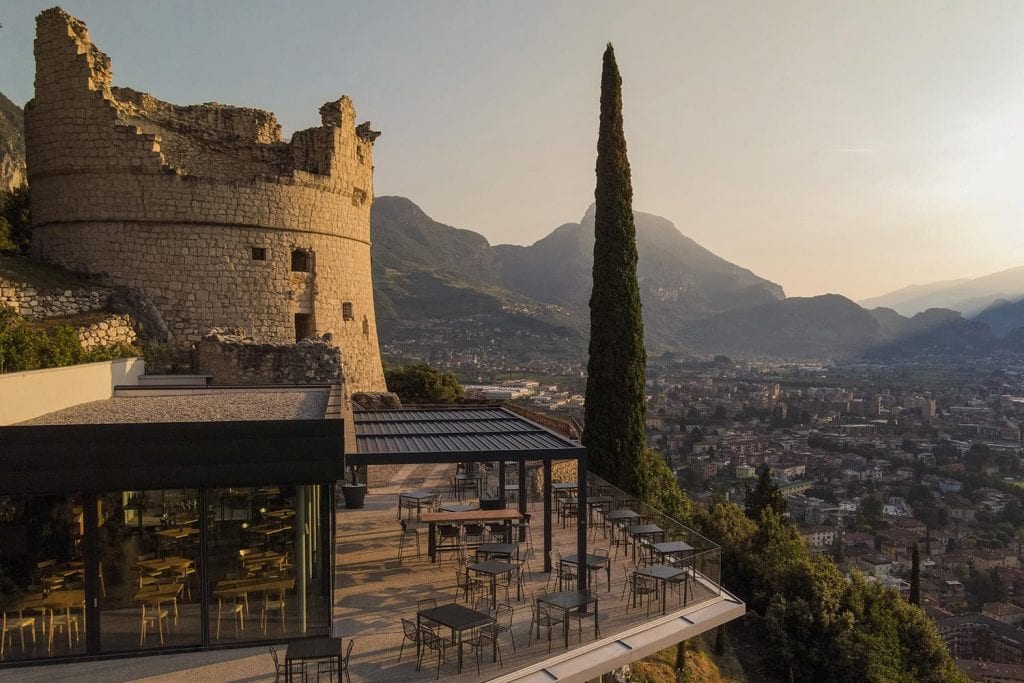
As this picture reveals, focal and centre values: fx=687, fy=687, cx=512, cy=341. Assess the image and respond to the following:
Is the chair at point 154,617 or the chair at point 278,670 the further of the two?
the chair at point 154,617

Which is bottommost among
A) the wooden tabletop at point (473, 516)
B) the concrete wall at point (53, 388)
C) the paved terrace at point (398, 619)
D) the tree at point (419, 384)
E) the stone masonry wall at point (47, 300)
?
the paved terrace at point (398, 619)

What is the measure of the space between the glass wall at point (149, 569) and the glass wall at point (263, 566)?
221 millimetres

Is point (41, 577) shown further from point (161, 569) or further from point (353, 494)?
point (353, 494)

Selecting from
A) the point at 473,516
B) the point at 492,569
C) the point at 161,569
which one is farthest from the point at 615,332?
the point at 161,569

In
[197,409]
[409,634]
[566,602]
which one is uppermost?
[197,409]

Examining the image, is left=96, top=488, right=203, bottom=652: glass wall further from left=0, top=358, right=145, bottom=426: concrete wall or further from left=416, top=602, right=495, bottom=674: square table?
left=416, top=602, right=495, bottom=674: square table

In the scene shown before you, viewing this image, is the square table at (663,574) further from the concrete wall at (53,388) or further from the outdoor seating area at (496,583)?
the concrete wall at (53,388)

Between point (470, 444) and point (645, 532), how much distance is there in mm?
3496

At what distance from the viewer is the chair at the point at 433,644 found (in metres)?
7.57

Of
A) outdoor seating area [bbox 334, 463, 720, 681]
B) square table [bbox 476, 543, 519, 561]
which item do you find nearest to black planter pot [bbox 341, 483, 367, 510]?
outdoor seating area [bbox 334, 463, 720, 681]

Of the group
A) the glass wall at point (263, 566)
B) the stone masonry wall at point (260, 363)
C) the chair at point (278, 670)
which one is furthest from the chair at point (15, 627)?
the stone masonry wall at point (260, 363)

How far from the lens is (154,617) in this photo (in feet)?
25.4

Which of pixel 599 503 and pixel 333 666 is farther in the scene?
pixel 599 503

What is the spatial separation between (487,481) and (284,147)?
12.5m
